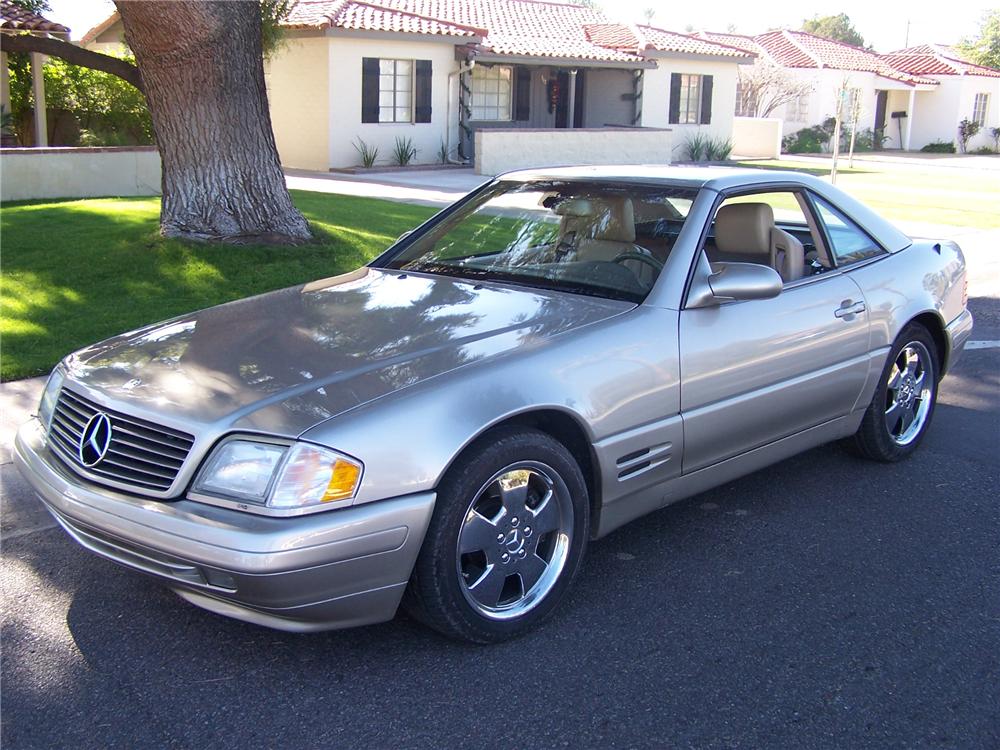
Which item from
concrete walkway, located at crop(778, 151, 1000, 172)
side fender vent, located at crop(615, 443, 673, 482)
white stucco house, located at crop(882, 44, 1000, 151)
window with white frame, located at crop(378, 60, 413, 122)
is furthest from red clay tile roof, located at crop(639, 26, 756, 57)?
side fender vent, located at crop(615, 443, 673, 482)

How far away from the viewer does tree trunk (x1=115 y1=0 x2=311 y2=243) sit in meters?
8.91

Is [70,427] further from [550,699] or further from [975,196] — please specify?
[975,196]

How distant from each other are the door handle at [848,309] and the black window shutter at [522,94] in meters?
25.5

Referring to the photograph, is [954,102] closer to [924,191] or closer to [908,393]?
[924,191]

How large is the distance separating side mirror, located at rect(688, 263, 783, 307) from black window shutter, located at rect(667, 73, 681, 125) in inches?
1102

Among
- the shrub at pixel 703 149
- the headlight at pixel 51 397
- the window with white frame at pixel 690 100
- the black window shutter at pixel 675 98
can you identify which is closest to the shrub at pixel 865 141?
the shrub at pixel 703 149

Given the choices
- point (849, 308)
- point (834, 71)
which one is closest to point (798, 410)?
point (849, 308)

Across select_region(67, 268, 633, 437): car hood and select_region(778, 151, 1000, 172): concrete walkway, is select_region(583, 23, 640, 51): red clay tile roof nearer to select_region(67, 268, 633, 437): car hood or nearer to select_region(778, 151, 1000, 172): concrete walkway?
select_region(778, 151, 1000, 172): concrete walkway

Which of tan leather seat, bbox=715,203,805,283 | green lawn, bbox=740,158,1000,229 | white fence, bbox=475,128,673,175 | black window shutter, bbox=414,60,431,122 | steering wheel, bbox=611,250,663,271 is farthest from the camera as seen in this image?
black window shutter, bbox=414,60,431,122

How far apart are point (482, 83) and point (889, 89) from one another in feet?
78.0

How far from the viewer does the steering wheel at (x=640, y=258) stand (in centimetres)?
438

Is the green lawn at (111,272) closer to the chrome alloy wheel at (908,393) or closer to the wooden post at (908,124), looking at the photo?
the chrome alloy wheel at (908,393)

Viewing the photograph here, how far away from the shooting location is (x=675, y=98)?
102 ft

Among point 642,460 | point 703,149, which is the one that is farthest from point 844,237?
point 703,149
